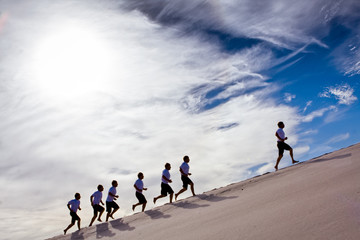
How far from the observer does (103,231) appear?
844 centimetres

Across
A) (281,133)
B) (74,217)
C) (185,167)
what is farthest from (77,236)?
(281,133)

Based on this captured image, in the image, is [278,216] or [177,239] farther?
[177,239]

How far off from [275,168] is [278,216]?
6.32 metres

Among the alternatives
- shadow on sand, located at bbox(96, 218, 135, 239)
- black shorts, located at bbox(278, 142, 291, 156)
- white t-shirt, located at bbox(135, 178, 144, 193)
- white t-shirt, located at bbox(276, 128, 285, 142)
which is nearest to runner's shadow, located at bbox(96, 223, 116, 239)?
shadow on sand, located at bbox(96, 218, 135, 239)

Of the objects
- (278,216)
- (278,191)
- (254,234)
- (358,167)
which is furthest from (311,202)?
(358,167)

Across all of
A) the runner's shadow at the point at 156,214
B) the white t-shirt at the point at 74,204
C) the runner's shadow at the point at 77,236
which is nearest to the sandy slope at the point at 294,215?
the runner's shadow at the point at 156,214

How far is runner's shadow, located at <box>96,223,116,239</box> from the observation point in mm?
7657

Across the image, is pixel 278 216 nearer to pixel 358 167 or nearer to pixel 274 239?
pixel 274 239

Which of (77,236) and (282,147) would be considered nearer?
(77,236)

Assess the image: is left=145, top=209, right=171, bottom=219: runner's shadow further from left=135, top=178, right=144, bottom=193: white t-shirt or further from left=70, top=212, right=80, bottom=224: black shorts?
left=70, top=212, right=80, bottom=224: black shorts

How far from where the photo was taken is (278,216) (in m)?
4.04

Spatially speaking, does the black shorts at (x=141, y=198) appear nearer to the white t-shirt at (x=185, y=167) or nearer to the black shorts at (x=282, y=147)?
the white t-shirt at (x=185, y=167)

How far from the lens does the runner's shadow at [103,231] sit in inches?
301

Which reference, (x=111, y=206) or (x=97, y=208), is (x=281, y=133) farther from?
(x=97, y=208)
